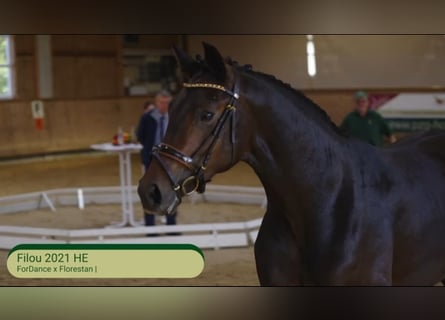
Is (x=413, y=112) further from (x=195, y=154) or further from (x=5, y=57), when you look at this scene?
(x=5, y=57)

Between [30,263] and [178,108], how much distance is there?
908mm

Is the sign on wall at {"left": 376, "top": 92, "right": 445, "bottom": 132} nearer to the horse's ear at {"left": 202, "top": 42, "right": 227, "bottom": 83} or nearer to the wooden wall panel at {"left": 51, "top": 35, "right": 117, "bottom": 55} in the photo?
the horse's ear at {"left": 202, "top": 42, "right": 227, "bottom": 83}

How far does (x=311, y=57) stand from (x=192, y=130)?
1451 mm

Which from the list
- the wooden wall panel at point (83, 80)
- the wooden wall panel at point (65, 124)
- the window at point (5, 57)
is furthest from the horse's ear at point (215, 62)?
the wooden wall panel at point (83, 80)

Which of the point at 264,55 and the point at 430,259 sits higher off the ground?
the point at 264,55

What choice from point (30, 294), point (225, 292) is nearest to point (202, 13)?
point (225, 292)

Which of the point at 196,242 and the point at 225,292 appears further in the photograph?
the point at 196,242

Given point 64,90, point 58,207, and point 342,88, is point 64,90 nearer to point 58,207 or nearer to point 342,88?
point 58,207

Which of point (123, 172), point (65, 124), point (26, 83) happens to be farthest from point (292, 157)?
point (26, 83)

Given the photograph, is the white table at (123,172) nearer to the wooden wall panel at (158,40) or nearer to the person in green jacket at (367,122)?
the wooden wall panel at (158,40)

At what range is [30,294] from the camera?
2.30 metres

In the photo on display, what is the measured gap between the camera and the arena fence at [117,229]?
3.86 metres

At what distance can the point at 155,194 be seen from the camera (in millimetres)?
1698

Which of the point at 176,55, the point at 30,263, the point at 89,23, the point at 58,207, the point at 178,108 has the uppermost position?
the point at 89,23
